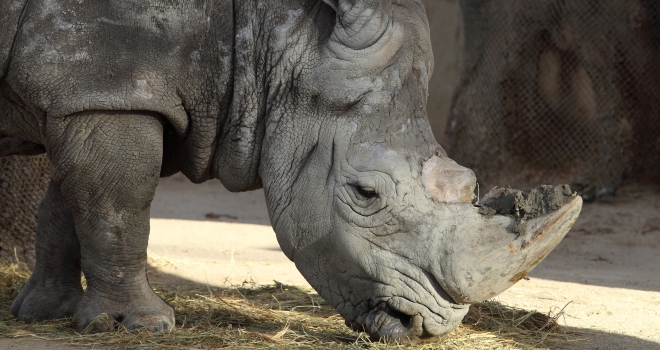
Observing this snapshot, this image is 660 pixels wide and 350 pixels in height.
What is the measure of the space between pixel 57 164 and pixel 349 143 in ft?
4.41

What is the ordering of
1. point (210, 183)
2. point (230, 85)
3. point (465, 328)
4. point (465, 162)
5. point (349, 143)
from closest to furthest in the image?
point (349, 143) < point (230, 85) < point (465, 328) < point (465, 162) < point (210, 183)

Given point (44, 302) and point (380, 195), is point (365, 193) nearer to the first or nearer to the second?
point (380, 195)

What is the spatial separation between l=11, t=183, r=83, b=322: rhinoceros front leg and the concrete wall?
29.9ft

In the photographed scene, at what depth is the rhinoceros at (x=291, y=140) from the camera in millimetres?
4004

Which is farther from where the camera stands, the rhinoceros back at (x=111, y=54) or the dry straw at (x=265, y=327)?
the dry straw at (x=265, y=327)

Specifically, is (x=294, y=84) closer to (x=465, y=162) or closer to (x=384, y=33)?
(x=384, y=33)

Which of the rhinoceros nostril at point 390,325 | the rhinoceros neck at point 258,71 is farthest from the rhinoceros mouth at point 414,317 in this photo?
the rhinoceros neck at point 258,71

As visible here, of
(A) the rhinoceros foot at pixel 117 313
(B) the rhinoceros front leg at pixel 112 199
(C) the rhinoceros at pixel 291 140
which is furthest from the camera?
(A) the rhinoceros foot at pixel 117 313

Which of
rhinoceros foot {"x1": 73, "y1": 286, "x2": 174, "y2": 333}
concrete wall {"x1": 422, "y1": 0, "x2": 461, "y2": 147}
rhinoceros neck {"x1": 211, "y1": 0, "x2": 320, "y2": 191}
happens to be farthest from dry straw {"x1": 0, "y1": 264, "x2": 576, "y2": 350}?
concrete wall {"x1": 422, "y1": 0, "x2": 461, "y2": 147}

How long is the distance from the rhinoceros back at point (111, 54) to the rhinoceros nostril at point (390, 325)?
1.30m

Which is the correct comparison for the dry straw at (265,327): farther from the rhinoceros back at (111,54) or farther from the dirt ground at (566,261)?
the rhinoceros back at (111,54)

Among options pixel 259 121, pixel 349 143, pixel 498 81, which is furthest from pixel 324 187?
pixel 498 81

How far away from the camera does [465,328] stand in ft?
16.0

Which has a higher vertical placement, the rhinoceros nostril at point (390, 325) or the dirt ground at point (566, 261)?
the rhinoceros nostril at point (390, 325)
